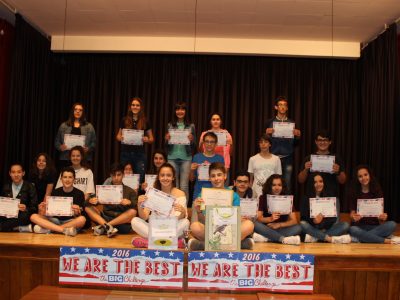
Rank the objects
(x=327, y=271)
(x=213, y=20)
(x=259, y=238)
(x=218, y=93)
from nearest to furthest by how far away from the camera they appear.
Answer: (x=327, y=271) < (x=259, y=238) < (x=213, y=20) < (x=218, y=93)

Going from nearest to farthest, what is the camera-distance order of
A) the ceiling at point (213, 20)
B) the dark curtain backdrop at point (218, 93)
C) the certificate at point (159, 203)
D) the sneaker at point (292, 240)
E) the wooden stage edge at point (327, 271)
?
the wooden stage edge at point (327, 271)
the certificate at point (159, 203)
the sneaker at point (292, 240)
the ceiling at point (213, 20)
the dark curtain backdrop at point (218, 93)

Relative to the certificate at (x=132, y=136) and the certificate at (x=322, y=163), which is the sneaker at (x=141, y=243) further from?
the certificate at (x=322, y=163)

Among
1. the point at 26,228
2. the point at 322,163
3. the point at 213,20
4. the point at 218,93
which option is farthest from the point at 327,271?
the point at 218,93

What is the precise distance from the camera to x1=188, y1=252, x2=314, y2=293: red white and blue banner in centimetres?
355

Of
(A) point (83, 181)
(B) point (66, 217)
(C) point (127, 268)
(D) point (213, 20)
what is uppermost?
(D) point (213, 20)

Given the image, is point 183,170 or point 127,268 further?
point 183,170

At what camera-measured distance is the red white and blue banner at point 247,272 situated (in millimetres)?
3555

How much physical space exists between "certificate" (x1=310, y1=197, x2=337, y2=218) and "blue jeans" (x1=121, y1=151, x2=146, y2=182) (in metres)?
2.18

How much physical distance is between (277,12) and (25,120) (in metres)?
3.76

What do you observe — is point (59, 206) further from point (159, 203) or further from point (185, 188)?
point (185, 188)

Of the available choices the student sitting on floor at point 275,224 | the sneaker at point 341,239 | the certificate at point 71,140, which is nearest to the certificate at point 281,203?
the student sitting on floor at point 275,224

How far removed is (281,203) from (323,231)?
0.59 m

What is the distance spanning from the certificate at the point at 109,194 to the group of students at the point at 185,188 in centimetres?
11

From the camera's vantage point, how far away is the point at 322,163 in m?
5.16
